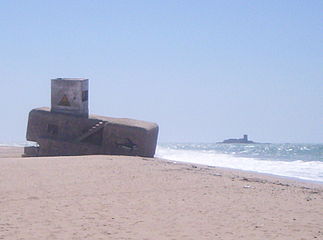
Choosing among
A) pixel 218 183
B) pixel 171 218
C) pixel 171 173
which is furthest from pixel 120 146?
pixel 171 218

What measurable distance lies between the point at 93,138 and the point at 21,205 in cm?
1136

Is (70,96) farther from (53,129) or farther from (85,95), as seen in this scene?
(53,129)

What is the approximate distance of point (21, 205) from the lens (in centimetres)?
964

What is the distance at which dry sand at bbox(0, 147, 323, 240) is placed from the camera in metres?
8.20

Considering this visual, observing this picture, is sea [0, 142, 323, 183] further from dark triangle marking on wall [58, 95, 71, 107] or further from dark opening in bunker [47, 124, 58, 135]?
dark opening in bunker [47, 124, 58, 135]

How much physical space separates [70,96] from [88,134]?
55.1 inches

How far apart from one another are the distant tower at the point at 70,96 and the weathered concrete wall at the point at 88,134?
22 cm

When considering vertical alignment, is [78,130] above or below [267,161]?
above

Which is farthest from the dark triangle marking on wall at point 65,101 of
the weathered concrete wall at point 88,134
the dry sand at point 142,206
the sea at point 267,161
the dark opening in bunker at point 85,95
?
the sea at point 267,161

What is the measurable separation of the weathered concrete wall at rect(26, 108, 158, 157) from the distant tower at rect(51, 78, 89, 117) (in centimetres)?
22

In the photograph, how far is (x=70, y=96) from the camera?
832 inches

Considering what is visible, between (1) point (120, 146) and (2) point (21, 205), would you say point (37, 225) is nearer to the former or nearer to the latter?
(2) point (21, 205)

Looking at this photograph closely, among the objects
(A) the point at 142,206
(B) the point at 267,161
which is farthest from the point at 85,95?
(B) the point at 267,161

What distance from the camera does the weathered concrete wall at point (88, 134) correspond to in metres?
20.1
